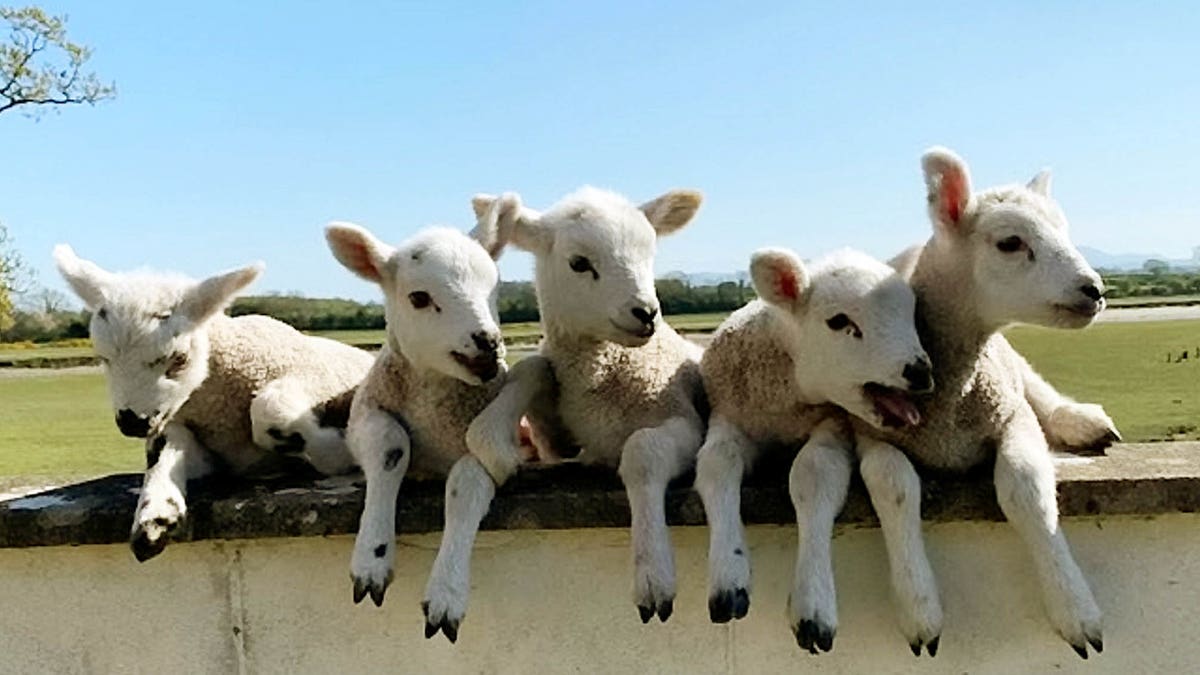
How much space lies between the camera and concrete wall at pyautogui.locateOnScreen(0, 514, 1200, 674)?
9.95 ft

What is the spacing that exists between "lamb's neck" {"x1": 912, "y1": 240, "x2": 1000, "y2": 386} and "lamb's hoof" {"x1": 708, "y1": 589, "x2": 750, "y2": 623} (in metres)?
0.80

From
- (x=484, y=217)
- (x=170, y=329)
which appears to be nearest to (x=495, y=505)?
(x=484, y=217)

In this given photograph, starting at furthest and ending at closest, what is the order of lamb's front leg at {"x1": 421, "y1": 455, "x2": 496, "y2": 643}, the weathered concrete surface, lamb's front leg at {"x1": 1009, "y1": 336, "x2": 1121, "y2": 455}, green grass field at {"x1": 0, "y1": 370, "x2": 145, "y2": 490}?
green grass field at {"x1": 0, "y1": 370, "x2": 145, "y2": 490}, lamb's front leg at {"x1": 1009, "y1": 336, "x2": 1121, "y2": 455}, the weathered concrete surface, lamb's front leg at {"x1": 421, "y1": 455, "x2": 496, "y2": 643}

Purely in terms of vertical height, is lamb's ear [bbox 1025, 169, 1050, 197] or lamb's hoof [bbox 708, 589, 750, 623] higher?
lamb's ear [bbox 1025, 169, 1050, 197]

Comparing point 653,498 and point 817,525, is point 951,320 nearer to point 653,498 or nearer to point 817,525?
point 817,525

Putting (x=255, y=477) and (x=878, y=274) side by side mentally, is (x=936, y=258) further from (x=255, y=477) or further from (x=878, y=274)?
(x=255, y=477)

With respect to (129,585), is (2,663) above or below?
below

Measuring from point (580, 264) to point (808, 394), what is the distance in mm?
691

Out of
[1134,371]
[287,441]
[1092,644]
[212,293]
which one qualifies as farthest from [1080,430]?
[1134,371]

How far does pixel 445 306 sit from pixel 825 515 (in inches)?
42.7

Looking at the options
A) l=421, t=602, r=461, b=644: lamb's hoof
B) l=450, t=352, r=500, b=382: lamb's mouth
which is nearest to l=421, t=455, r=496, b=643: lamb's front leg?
l=421, t=602, r=461, b=644: lamb's hoof

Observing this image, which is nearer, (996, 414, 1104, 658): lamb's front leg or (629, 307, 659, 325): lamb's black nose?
(996, 414, 1104, 658): lamb's front leg

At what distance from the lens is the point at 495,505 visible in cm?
303

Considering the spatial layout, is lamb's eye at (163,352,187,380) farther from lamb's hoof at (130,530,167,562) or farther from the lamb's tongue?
the lamb's tongue
